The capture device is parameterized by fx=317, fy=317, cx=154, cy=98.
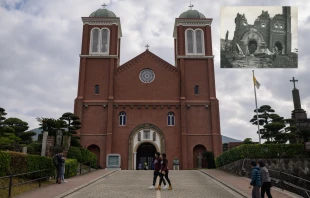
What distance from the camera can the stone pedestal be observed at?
32.7m

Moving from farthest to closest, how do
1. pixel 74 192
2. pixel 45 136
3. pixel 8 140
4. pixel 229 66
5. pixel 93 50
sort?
pixel 93 50
pixel 8 140
pixel 229 66
pixel 45 136
pixel 74 192

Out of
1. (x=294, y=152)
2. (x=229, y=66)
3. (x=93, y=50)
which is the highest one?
(x=93, y=50)

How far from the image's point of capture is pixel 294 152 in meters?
21.1

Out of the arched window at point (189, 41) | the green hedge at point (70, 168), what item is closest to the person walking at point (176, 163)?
the green hedge at point (70, 168)

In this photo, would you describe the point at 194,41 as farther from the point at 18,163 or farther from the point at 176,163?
the point at 18,163

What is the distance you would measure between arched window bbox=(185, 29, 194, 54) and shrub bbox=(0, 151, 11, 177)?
95.7ft

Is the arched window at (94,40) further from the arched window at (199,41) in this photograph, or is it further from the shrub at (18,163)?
the shrub at (18,163)

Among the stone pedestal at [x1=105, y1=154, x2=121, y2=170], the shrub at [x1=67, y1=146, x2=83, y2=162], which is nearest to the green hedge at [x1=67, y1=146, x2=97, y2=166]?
the shrub at [x1=67, y1=146, x2=83, y2=162]

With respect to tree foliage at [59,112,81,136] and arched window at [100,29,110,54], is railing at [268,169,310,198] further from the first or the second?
arched window at [100,29,110,54]

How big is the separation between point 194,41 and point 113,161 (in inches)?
702

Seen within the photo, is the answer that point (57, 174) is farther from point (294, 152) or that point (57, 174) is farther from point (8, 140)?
point (294, 152)

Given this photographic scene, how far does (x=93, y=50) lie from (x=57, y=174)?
2495 centimetres

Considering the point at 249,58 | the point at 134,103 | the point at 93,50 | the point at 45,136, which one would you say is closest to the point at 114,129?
the point at 134,103

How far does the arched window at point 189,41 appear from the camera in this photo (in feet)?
129
